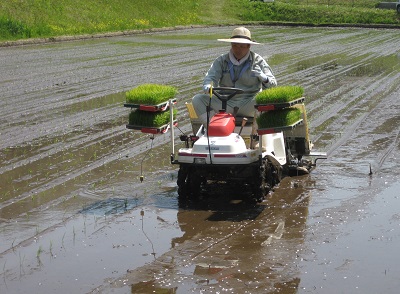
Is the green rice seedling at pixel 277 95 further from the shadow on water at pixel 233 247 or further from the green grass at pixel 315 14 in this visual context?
the green grass at pixel 315 14

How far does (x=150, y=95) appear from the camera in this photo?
8977mm

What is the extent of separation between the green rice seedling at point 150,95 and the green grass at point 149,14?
24319 millimetres

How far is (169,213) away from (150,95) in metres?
1.28

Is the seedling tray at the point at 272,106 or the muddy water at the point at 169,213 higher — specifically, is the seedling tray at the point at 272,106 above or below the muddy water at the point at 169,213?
above

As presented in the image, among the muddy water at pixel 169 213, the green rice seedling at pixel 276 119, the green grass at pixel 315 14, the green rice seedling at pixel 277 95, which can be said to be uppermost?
the green rice seedling at pixel 277 95

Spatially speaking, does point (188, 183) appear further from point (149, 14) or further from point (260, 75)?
point (149, 14)

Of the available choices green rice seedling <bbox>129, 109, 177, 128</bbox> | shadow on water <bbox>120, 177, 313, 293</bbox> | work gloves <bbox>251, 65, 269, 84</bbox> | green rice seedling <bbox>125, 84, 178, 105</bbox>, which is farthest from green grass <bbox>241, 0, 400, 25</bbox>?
shadow on water <bbox>120, 177, 313, 293</bbox>

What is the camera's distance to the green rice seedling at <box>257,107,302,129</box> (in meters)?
8.55

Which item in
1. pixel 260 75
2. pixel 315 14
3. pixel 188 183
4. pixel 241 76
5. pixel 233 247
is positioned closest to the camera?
pixel 233 247

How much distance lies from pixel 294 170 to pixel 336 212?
1.78 m

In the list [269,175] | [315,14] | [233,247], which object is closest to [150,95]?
[269,175]

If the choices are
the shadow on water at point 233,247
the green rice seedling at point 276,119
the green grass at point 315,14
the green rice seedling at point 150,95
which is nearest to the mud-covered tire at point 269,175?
the shadow on water at point 233,247

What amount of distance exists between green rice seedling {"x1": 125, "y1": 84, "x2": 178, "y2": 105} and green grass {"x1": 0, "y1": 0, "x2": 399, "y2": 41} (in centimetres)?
2432

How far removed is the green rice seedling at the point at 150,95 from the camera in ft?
29.4
